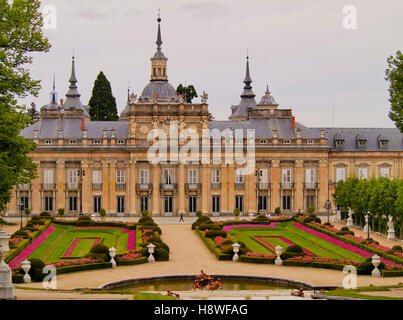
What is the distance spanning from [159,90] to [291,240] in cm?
3670

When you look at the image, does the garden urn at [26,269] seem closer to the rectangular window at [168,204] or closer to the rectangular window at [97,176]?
the rectangular window at [168,204]

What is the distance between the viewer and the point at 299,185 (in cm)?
8581

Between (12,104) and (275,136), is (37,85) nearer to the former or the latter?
(12,104)

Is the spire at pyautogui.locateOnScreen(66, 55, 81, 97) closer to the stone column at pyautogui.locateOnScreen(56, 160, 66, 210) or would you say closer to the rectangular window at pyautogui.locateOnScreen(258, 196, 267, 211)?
the stone column at pyautogui.locateOnScreen(56, 160, 66, 210)

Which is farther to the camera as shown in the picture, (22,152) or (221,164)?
(221,164)

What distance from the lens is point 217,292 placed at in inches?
1299

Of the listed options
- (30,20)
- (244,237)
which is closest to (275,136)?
(244,237)

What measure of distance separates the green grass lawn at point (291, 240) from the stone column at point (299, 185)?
38.5 ft

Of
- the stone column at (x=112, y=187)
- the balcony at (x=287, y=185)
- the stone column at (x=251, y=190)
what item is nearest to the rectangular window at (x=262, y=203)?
the stone column at (x=251, y=190)

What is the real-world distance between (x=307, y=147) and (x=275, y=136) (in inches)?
163

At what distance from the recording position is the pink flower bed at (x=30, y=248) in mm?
44725

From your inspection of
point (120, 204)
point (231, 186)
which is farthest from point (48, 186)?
→ point (231, 186)

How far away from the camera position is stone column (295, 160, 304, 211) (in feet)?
281
